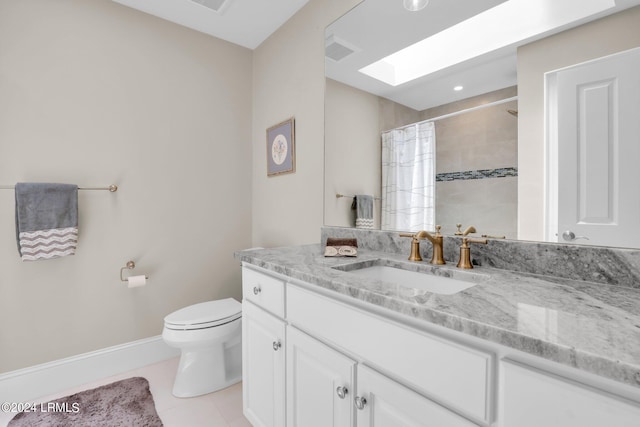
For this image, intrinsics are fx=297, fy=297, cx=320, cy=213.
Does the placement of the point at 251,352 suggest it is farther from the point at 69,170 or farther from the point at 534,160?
the point at 69,170

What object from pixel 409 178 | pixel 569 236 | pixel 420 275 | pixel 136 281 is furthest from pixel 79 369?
pixel 569 236

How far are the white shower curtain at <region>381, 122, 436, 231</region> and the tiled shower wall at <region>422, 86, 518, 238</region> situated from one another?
0.04 meters

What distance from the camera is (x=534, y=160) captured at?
3.35 ft

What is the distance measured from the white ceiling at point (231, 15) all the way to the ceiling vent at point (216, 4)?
0.7 inches

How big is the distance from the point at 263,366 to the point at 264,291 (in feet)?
A: 1.10

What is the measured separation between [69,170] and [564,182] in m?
2.58

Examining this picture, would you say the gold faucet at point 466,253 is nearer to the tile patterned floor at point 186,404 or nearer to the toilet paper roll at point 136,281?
the tile patterned floor at point 186,404

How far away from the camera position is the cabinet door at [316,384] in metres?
0.89

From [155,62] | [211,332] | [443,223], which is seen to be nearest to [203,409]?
[211,332]

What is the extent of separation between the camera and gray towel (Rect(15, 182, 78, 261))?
66.8 inches

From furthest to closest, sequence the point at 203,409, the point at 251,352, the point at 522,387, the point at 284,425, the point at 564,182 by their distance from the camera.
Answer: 1. the point at 203,409
2. the point at 251,352
3. the point at 284,425
4. the point at 564,182
5. the point at 522,387

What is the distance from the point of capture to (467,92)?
120 cm

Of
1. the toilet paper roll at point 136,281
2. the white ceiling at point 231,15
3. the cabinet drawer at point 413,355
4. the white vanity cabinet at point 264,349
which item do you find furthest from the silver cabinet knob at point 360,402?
the white ceiling at point 231,15

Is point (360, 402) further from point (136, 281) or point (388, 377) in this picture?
point (136, 281)
